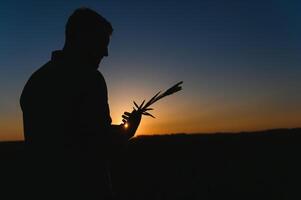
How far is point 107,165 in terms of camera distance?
2.67 meters

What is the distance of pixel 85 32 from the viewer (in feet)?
8.93

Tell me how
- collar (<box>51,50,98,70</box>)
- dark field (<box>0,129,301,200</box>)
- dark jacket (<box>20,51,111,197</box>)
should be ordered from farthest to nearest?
dark field (<box>0,129,301,200</box>) → collar (<box>51,50,98,70</box>) → dark jacket (<box>20,51,111,197</box>)

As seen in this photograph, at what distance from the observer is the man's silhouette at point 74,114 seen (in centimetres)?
255

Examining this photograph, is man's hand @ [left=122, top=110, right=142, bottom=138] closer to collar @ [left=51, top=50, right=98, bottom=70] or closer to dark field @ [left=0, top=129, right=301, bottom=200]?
collar @ [left=51, top=50, right=98, bottom=70]

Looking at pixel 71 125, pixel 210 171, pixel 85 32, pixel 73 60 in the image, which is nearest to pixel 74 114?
pixel 71 125

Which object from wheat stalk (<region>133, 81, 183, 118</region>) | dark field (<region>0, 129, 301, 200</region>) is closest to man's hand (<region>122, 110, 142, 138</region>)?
wheat stalk (<region>133, 81, 183, 118</region>)

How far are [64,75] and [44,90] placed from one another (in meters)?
0.16

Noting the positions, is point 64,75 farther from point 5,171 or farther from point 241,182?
point 5,171

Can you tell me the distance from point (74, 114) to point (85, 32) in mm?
552

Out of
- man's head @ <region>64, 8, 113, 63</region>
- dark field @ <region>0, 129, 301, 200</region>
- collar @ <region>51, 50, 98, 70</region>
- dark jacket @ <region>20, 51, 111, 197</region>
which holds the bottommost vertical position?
dark field @ <region>0, 129, 301, 200</region>

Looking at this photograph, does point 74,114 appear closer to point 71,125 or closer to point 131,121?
point 71,125

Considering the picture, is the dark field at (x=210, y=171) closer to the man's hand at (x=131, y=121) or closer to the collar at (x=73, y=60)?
the man's hand at (x=131, y=121)

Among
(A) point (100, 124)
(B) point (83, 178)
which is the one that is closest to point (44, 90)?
(A) point (100, 124)

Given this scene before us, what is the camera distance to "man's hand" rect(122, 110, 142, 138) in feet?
9.64
